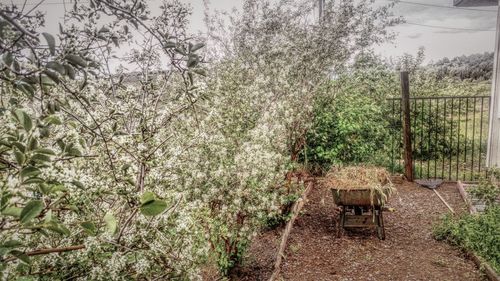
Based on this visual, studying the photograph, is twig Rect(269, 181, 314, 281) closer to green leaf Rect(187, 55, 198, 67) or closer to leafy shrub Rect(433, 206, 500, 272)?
leafy shrub Rect(433, 206, 500, 272)

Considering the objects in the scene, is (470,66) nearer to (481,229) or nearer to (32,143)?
(481,229)

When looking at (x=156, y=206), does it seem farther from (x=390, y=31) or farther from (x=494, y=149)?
(x=390, y=31)

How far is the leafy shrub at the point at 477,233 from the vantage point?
17.4ft

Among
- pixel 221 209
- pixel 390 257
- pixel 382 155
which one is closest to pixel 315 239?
pixel 390 257

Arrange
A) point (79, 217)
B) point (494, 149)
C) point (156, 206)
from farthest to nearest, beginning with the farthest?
point (494, 149) → point (79, 217) → point (156, 206)

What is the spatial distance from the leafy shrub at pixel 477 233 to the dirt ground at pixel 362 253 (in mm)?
174

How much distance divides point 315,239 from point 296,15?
17.1 ft

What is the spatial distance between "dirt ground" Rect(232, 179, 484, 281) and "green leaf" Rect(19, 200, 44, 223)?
160 inches

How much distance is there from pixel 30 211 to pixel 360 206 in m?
5.75

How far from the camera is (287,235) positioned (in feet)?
19.7

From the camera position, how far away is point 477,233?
5.72 m

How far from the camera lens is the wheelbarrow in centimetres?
603

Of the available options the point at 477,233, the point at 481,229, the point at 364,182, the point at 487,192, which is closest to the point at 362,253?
the point at 364,182

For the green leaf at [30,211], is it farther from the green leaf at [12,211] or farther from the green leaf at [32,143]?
the green leaf at [32,143]
